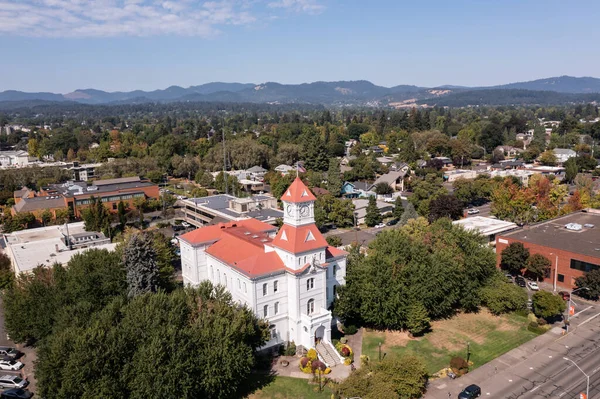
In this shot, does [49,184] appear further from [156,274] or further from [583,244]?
[583,244]

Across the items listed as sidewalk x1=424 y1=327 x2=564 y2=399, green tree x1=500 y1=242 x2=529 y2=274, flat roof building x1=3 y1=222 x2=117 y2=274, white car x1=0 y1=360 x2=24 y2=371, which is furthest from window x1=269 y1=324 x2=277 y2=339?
green tree x1=500 y1=242 x2=529 y2=274

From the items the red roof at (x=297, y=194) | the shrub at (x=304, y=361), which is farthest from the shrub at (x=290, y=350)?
the red roof at (x=297, y=194)

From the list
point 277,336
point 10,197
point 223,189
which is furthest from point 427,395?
point 10,197

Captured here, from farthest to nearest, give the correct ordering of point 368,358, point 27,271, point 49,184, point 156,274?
point 49,184 < point 27,271 < point 156,274 < point 368,358

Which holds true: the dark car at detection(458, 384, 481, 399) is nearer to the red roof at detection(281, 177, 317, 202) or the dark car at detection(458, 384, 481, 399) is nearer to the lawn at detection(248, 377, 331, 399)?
the lawn at detection(248, 377, 331, 399)

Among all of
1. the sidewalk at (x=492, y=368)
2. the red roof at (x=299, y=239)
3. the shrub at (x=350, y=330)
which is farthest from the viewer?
the shrub at (x=350, y=330)

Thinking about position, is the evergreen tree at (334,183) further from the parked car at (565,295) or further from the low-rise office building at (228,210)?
the parked car at (565,295)

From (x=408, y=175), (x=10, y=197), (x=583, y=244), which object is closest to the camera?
(x=583, y=244)

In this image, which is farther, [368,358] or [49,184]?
[49,184]
